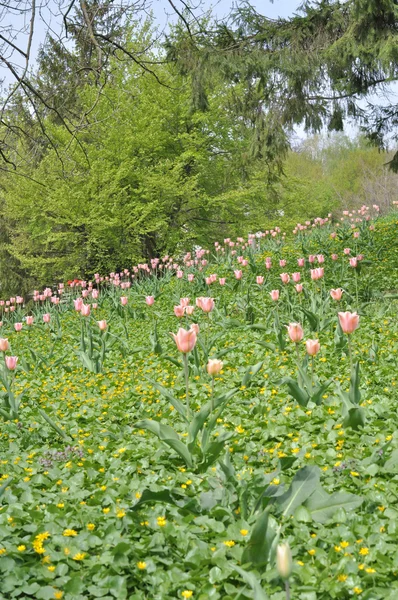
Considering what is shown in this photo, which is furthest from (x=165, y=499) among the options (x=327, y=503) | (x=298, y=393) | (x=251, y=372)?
(x=251, y=372)

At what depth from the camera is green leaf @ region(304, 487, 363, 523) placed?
2205mm

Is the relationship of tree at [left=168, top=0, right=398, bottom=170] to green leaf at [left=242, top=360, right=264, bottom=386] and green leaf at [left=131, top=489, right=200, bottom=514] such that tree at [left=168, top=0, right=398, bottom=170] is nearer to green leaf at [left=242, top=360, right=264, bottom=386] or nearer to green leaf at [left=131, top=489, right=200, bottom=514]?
green leaf at [left=242, top=360, right=264, bottom=386]

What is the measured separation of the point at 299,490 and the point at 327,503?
0.12 meters

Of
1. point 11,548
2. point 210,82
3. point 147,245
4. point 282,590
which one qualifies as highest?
point 210,82

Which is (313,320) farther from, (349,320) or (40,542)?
(40,542)

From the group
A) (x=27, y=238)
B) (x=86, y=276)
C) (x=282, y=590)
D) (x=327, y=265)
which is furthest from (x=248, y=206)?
(x=282, y=590)

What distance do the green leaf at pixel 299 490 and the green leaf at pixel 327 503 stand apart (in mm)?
37

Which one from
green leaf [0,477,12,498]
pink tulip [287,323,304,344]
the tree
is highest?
the tree

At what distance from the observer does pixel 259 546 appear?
6.20 ft

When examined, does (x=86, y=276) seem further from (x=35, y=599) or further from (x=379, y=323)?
(x=35, y=599)

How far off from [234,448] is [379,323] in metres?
3.27

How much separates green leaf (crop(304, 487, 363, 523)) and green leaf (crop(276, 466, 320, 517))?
0.04m

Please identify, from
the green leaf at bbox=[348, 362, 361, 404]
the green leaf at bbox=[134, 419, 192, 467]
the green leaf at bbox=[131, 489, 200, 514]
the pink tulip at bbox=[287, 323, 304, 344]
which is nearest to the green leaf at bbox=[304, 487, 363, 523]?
the green leaf at bbox=[131, 489, 200, 514]

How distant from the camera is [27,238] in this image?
18984 millimetres
